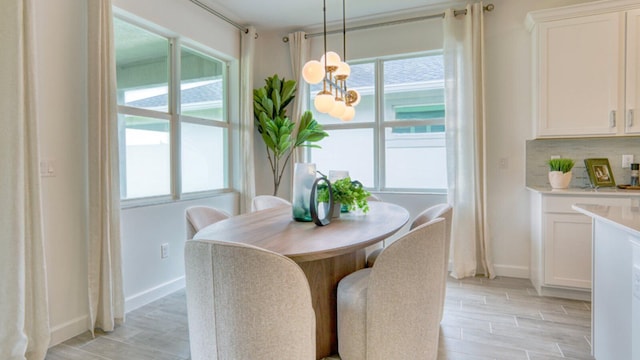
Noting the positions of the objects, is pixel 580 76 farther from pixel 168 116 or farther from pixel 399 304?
pixel 168 116

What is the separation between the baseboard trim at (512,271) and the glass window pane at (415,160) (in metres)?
1.01

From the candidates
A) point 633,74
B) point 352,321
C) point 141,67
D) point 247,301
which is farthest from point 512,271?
point 141,67

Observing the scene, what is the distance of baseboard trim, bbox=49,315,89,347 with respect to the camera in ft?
7.64

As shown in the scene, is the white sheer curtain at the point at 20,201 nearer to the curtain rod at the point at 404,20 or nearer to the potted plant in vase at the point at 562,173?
the curtain rod at the point at 404,20

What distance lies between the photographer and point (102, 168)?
8.16 ft

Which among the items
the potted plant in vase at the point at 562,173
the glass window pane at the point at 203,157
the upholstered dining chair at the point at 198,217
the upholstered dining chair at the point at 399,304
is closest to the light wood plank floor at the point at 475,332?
the upholstered dining chair at the point at 399,304

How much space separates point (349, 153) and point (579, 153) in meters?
2.36

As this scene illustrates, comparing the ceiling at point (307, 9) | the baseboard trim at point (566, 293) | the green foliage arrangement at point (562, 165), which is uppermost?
the ceiling at point (307, 9)

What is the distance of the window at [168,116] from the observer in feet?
9.78

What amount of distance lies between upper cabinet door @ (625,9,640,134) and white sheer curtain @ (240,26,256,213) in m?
3.66

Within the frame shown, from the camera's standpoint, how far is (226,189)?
426 cm

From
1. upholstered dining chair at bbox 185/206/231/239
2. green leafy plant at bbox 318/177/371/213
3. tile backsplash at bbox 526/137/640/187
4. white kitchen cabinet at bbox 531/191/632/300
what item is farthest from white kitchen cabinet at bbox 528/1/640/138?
upholstered dining chair at bbox 185/206/231/239

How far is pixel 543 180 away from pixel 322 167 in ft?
8.01

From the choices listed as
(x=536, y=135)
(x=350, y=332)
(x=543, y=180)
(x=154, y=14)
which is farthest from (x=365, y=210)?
(x=154, y=14)
